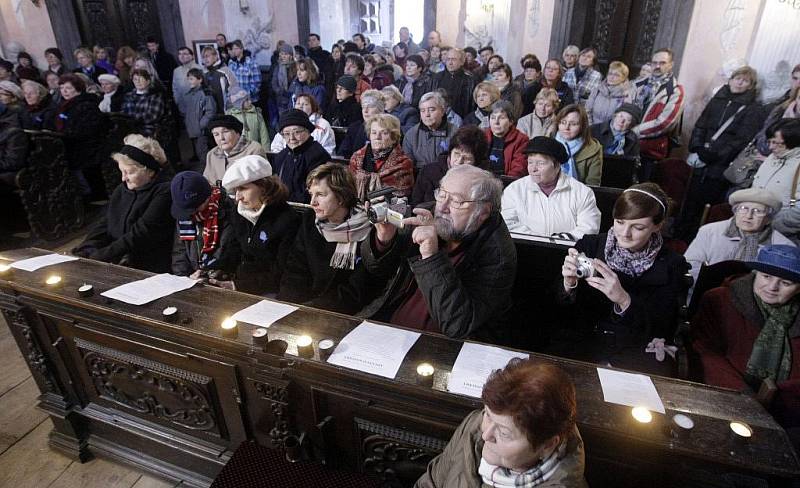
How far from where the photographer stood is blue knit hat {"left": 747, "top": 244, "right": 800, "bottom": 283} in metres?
1.92

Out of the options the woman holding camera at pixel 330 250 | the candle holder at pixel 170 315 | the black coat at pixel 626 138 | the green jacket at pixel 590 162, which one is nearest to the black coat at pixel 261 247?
the woman holding camera at pixel 330 250

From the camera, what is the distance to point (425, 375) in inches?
60.7

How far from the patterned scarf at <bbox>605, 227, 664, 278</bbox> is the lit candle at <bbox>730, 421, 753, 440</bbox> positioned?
95 cm

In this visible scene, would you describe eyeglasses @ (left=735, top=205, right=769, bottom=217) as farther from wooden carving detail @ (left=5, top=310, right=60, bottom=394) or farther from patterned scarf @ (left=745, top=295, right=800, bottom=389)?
wooden carving detail @ (left=5, top=310, right=60, bottom=394)

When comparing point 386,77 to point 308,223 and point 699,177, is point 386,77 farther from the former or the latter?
point 308,223

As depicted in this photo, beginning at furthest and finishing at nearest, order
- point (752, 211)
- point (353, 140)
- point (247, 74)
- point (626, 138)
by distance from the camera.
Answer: point (247, 74) → point (353, 140) → point (626, 138) → point (752, 211)

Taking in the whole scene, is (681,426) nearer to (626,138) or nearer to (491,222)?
(491,222)

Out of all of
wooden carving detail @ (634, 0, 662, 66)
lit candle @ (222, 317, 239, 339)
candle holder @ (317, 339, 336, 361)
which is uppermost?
wooden carving detail @ (634, 0, 662, 66)

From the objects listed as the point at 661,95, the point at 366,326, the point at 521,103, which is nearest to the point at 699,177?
the point at 661,95

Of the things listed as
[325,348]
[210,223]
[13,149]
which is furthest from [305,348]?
[13,149]

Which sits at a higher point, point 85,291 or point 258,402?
point 85,291

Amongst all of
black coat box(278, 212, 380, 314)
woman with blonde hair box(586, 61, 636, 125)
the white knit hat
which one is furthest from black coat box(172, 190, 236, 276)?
woman with blonde hair box(586, 61, 636, 125)

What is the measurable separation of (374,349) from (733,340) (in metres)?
1.73

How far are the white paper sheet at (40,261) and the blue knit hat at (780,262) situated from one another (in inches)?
131
